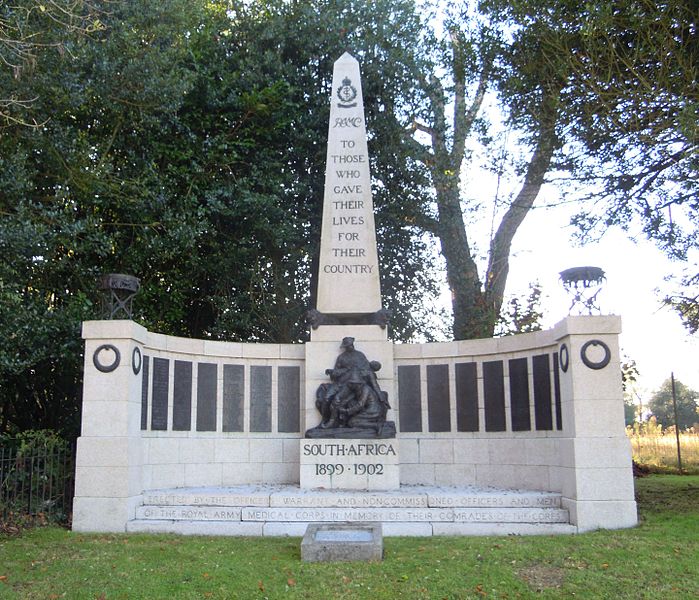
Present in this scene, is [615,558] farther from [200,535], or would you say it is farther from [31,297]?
[31,297]

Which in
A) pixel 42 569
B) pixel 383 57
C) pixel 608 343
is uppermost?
pixel 383 57

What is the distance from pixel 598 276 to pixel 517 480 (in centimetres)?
386

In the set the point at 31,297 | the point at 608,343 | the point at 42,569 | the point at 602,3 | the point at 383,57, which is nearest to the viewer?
the point at 42,569

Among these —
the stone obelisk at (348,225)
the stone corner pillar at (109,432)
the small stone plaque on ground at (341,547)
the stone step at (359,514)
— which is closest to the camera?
the small stone plaque on ground at (341,547)

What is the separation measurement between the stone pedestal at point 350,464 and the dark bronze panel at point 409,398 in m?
1.43

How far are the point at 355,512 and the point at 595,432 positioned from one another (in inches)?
139

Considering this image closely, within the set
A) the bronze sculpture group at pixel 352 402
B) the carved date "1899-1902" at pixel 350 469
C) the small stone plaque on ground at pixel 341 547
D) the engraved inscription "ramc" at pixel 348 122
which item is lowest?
the small stone plaque on ground at pixel 341 547

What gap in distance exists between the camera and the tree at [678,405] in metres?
37.4

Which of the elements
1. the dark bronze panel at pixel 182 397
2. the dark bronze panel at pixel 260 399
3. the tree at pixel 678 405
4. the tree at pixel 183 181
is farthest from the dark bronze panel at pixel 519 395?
the tree at pixel 678 405

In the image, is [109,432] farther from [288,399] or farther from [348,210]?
[348,210]

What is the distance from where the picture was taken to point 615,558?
7777mm

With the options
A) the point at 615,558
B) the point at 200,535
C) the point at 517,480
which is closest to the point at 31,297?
the point at 200,535

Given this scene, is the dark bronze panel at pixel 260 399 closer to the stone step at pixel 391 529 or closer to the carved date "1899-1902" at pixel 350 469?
the carved date "1899-1902" at pixel 350 469

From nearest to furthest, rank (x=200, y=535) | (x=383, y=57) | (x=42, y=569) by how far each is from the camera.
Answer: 1. (x=42, y=569)
2. (x=200, y=535)
3. (x=383, y=57)
